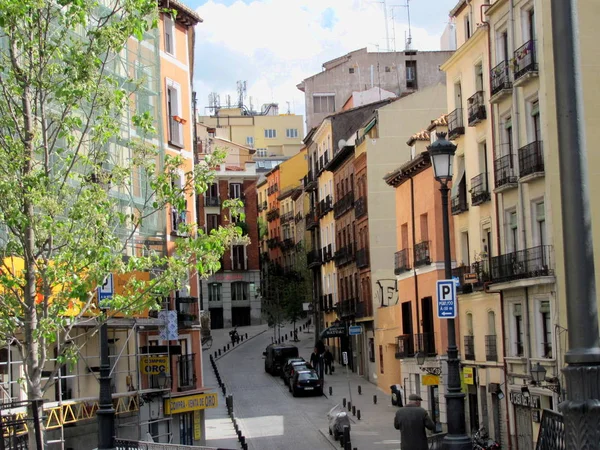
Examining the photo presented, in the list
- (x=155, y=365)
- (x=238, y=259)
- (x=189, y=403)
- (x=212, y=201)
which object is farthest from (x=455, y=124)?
(x=238, y=259)

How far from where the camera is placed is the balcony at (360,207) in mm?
58938

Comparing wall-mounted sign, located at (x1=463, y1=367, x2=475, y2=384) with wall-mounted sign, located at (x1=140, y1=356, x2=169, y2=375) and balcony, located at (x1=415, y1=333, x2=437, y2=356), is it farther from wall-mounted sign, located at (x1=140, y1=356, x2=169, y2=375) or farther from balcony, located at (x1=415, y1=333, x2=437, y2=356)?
wall-mounted sign, located at (x1=140, y1=356, x2=169, y2=375)

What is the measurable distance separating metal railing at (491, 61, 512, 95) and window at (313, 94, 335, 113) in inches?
1919

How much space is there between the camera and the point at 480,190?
36938 mm

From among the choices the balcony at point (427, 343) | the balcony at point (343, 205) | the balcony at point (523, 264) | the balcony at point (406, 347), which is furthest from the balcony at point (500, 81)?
the balcony at point (343, 205)

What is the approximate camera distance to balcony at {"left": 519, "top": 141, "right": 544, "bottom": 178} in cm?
3162

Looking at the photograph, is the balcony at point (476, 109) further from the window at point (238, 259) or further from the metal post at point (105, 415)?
the window at point (238, 259)

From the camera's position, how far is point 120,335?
31.2 metres

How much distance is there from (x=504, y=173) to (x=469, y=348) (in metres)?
7.88

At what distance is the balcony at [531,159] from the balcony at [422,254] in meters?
11.3

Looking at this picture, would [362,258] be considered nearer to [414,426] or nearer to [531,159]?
[531,159]

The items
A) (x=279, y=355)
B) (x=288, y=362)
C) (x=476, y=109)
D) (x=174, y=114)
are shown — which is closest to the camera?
(x=476, y=109)

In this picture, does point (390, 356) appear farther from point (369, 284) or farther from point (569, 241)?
point (569, 241)

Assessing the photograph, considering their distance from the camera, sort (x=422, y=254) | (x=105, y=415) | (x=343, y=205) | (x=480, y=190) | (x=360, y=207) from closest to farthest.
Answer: (x=105, y=415)
(x=480, y=190)
(x=422, y=254)
(x=360, y=207)
(x=343, y=205)
